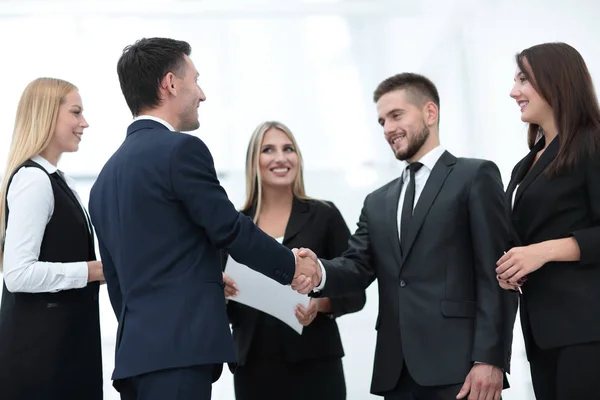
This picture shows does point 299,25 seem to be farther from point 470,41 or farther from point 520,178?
point 520,178

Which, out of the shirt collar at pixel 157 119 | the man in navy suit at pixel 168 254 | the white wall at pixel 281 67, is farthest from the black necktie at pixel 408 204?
the white wall at pixel 281 67

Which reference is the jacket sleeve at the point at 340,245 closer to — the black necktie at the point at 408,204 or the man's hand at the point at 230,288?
the man's hand at the point at 230,288

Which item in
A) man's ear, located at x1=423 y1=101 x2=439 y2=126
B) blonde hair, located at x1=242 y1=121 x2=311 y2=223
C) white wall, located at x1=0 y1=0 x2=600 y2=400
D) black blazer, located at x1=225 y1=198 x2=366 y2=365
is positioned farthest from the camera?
white wall, located at x1=0 y1=0 x2=600 y2=400

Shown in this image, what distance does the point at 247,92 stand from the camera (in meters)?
4.53

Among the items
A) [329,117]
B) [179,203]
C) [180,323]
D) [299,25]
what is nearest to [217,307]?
[180,323]

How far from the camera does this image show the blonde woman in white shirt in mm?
2217

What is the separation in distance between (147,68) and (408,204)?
3.01 ft

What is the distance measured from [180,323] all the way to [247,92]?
293 cm

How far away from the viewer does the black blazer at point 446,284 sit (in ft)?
6.84

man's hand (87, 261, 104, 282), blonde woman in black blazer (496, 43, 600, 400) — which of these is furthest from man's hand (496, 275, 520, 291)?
man's hand (87, 261, 104, 282)

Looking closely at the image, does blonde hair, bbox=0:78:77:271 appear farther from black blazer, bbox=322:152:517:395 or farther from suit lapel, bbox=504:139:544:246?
suit lapel, bbox=504:139:544:246

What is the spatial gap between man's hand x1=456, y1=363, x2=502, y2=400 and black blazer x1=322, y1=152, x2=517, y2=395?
0.03 m

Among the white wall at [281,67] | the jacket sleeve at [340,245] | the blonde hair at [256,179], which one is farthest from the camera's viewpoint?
the white wall at [281,67]

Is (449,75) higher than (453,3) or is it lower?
lower
